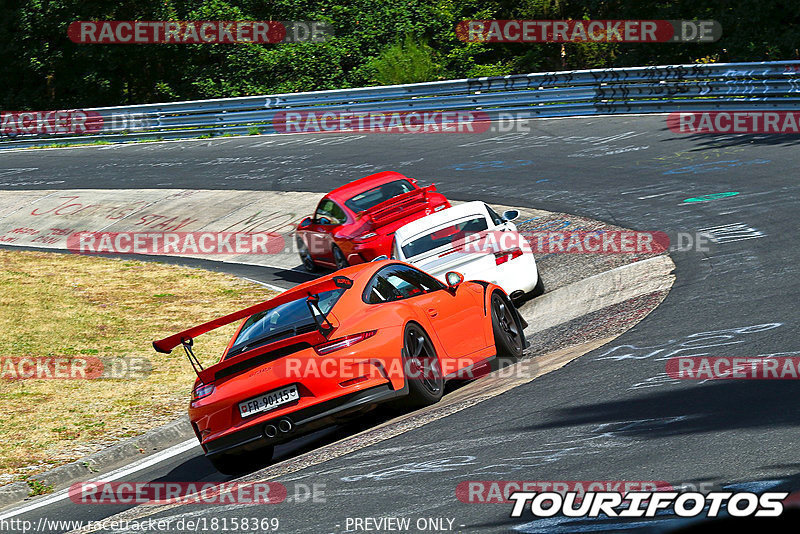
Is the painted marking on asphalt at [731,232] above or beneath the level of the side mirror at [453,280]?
beneath

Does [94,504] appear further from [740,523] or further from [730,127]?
[730,127]

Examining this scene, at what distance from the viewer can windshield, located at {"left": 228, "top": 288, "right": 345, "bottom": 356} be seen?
888 cm

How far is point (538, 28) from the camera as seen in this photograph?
4200 centimetres

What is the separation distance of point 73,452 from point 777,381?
20.9 ft

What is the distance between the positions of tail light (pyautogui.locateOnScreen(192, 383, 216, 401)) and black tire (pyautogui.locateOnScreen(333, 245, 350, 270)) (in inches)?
331

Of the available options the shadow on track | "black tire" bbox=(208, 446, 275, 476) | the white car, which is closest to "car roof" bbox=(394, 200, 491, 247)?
the white car

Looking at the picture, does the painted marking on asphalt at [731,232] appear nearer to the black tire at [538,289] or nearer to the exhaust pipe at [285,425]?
the black tire at [538,289]

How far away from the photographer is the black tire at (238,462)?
8812 millimetres

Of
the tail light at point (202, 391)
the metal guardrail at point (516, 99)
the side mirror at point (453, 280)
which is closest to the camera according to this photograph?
the tail light at point (202, 391)

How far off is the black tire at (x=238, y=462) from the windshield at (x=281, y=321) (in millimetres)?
854

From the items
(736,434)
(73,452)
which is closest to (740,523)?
(736,434)

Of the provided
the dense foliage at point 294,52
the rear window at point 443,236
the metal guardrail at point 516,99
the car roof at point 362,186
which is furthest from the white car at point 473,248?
the dense foliage at point 294,52

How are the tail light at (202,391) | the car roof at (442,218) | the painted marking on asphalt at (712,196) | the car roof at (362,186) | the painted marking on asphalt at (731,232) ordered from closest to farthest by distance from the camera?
the tail light at (202,391) < the car roof at (442,218) < the painted marking on asphalt at (731,232) < the painted marking on asphalt at (712,196) < the car roof at (362,186)

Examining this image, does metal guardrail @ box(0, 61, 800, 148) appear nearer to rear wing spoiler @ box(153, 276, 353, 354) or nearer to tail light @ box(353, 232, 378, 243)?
tail light @ box(353, 232, 378, 243)
